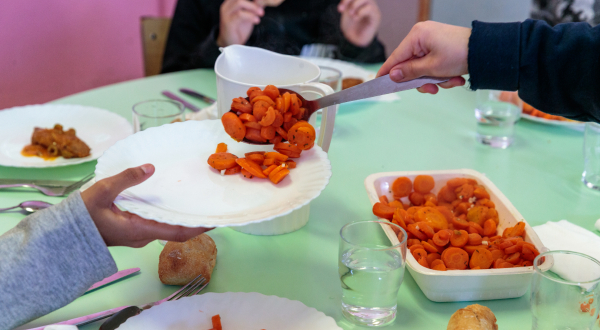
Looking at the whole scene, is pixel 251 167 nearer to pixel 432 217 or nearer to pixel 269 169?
pixel 269 169

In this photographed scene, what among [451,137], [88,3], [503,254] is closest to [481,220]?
[503,254]

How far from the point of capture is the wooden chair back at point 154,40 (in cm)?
239

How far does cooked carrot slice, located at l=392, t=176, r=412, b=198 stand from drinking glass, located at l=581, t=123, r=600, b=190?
1.60 ft

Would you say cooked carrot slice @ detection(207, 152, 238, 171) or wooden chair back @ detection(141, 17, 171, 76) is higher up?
cooked carrot slice @ detection(207, 152, 238, 171)

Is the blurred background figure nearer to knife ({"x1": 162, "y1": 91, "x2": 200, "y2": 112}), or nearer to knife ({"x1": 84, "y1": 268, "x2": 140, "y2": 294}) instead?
knife ({"x1": 162, "y1": 91, "x2": 200, "y2": 112})

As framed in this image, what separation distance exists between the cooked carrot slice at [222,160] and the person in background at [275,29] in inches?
48.3

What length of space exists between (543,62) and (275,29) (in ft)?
5.72

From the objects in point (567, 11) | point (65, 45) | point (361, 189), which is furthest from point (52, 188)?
point (567, 11)

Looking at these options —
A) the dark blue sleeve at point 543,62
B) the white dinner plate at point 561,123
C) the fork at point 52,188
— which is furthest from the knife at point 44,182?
the white dinner plate at point 561,123

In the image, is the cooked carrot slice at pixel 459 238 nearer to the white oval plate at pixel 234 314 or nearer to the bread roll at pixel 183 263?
the white oval plate at pixel 234 314

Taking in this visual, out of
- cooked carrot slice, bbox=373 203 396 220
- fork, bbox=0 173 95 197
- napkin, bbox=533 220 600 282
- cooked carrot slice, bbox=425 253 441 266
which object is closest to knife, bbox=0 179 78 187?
fork, bbox=0 173 95 197

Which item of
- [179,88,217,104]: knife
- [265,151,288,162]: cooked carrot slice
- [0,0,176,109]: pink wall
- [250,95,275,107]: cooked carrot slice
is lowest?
[0,0,176,109]: pink wall

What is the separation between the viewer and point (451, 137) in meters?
1.57

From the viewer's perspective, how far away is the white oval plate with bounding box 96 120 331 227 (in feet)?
2.43
